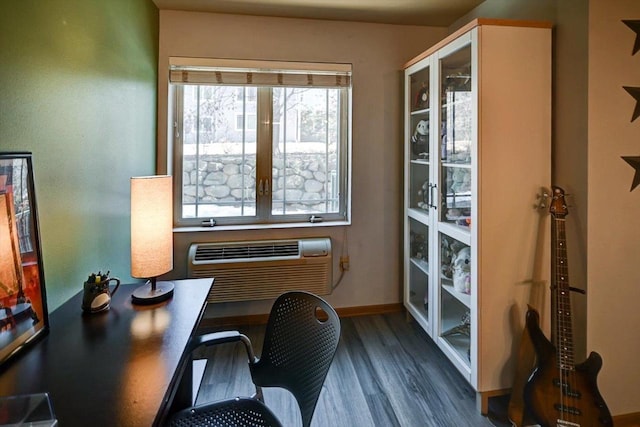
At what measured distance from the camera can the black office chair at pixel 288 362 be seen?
3.76 feet

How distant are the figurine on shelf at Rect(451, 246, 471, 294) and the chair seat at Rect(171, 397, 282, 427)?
4.38ft

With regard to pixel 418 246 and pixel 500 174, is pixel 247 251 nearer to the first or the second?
pixel 418 246

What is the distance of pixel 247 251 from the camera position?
8.96ft

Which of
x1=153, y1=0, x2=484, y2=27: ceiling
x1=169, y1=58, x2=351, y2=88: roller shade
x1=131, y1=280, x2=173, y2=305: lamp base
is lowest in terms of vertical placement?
x1=131, y1=280, x2=173, y2=305: lamp base

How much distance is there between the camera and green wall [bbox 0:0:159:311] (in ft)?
3.94

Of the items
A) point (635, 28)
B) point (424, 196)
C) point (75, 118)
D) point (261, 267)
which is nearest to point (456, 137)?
point (424, 196)

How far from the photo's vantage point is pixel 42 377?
3.15 ft

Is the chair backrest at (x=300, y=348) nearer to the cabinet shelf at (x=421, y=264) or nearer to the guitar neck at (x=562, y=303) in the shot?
the guitar neck at (x=562, y=303)

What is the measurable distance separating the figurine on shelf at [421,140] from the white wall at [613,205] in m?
1.03

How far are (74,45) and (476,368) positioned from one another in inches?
95.7

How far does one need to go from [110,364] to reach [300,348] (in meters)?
0.59

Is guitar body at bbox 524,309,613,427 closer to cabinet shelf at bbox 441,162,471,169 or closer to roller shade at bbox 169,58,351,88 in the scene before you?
cabinet shelf at bbox 441,162,471,169

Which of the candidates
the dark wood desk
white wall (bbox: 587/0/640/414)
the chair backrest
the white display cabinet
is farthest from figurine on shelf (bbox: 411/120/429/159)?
the dark wood desk

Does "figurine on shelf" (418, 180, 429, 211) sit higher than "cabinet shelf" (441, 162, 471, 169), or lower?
lower
